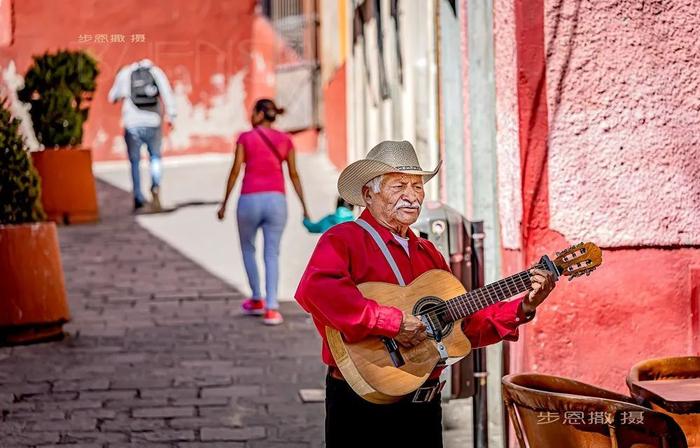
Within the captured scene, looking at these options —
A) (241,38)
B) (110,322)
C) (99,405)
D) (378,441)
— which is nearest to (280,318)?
(110,322)

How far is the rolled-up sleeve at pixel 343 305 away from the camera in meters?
4.09

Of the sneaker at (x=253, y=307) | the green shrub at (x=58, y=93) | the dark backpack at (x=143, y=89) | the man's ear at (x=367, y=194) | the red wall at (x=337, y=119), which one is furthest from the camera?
the red wall at (x=337, y=119)

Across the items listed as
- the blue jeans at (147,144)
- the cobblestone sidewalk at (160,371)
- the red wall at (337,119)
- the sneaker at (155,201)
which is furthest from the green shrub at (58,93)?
the red wall at (337,119)

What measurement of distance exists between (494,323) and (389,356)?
1.34ft

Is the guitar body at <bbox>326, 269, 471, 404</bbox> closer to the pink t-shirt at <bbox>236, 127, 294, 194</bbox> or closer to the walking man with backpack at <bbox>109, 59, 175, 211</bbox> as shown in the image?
the pink t-shirt at <bbox>236, 127, 294, 194</bbox>

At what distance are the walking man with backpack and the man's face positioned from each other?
35.9ft

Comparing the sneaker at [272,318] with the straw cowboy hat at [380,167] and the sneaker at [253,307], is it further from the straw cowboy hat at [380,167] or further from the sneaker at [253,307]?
the straw cowboy hat at [380,167]

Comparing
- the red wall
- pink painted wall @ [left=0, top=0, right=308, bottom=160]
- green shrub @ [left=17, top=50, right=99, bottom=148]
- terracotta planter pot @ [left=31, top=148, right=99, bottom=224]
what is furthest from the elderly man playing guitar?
the red wall

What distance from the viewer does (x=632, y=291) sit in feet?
20.2

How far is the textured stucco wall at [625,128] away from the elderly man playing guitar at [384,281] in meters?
1.91

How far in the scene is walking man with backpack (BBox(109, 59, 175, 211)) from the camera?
49.0 ft

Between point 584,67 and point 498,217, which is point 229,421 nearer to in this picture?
point 498,217

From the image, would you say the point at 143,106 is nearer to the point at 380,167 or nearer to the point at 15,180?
the point at 15,180

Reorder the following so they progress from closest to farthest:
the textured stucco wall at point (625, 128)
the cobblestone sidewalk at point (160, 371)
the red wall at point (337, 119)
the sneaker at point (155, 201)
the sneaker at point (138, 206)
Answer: the textured stucco wall at point (625, 128) → the cobblestone sidewalk at point (160, 371) → the sneaker at point (155, 201) → the sneaker at point (138, 206) → the red wall at point (337, 119)
